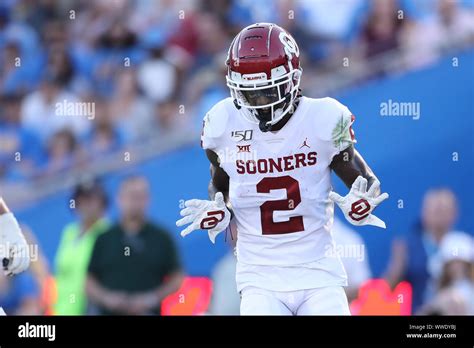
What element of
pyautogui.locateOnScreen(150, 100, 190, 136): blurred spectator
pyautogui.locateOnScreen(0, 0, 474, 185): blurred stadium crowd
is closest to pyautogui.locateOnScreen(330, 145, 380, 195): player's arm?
pyautogui.locateOnScreen(0, 0, 474, 185): blurred stadium crowd

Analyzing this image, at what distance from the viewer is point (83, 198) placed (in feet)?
24.4

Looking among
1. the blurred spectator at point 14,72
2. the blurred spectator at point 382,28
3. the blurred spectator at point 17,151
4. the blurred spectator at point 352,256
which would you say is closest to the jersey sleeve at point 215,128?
the blurred spectator at point 352,256

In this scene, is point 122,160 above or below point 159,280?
above

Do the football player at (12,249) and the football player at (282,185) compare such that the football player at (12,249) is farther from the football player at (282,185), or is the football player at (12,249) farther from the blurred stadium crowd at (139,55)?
the blurred stadium crowd at (139,55)

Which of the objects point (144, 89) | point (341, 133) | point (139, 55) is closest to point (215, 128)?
point (341, 133)

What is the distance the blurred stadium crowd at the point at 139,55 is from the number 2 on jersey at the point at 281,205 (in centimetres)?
250

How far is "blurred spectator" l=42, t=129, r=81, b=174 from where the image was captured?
7719 millimetres

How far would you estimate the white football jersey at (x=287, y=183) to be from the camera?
5.09m

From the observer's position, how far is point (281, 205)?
5.10 metres
